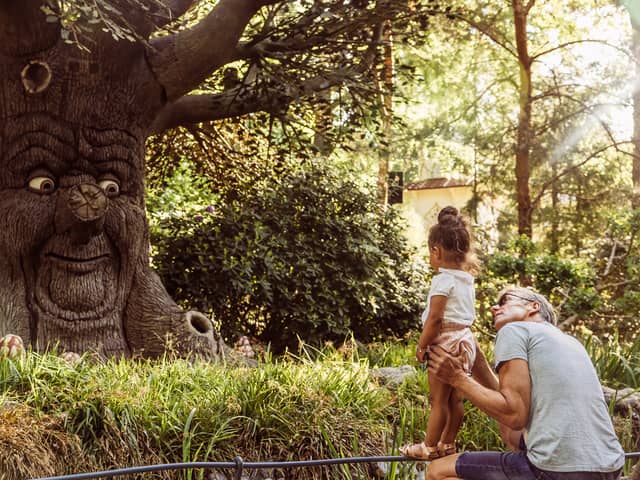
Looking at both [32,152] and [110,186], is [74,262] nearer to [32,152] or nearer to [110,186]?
[110,186]

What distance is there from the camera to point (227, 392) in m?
4.84

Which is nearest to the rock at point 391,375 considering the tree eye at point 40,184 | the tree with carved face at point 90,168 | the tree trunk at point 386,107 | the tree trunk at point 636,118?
the tree with carved face at point 90,168

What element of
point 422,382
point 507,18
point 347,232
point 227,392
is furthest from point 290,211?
point 507,18

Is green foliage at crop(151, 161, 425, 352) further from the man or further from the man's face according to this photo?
the man

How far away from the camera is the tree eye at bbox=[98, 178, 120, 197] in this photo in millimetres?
7219

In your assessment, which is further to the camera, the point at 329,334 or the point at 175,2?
the point at 329,334

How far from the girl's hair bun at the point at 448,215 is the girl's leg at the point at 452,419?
85 centimetres

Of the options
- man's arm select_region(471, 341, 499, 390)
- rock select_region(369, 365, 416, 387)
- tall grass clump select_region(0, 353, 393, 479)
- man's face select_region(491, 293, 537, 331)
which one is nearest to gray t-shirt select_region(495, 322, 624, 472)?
man's face select_region(491, 293, 537, 331)

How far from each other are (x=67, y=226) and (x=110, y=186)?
26.0 inches

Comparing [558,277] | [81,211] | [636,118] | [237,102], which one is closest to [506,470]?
[81,211]

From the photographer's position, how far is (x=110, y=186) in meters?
7.27

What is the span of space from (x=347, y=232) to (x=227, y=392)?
16.5ft

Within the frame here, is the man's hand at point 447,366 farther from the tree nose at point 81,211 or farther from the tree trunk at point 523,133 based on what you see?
the tree trunk at point 523,133

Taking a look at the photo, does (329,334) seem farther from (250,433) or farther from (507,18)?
(507,18)
